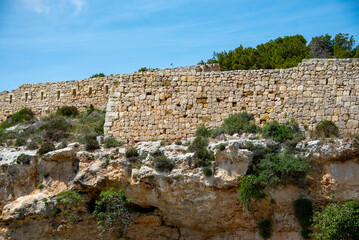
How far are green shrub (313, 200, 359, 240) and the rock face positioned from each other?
53 centimetres

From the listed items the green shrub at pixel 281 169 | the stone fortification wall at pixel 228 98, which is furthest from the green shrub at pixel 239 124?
the green shrub at pixel 281 169

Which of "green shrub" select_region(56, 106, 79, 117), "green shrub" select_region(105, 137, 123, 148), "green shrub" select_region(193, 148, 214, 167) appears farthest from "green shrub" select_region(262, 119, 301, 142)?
"green shrub" select_region(56, 106, 79, 117)

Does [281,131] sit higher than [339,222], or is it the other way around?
[281,131]

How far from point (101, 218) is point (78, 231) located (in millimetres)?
1195

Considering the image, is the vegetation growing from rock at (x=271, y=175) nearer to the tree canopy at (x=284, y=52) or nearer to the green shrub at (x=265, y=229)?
the green shrub at (x=265, y=229)

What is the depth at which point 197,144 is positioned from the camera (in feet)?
61.5

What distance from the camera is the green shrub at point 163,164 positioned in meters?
18.5

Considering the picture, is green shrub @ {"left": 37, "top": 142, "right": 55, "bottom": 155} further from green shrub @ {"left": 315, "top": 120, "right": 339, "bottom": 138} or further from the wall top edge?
green shrub @ {"left": 315, "top": 120, "right": 339, "bottom": 138}

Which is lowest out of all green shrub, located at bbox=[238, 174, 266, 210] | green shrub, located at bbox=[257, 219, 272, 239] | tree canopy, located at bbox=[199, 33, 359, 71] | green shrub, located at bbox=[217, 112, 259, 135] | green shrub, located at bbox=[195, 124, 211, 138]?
green shrub, located at bbox=[257, 219, 272, 239]

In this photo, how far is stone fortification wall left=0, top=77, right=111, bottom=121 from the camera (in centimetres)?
2575

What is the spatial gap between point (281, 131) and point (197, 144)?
2941mm

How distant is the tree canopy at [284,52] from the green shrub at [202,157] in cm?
1051

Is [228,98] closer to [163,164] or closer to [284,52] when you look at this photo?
[163,164]

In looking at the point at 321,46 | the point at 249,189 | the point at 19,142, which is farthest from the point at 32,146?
the point at 321,46
